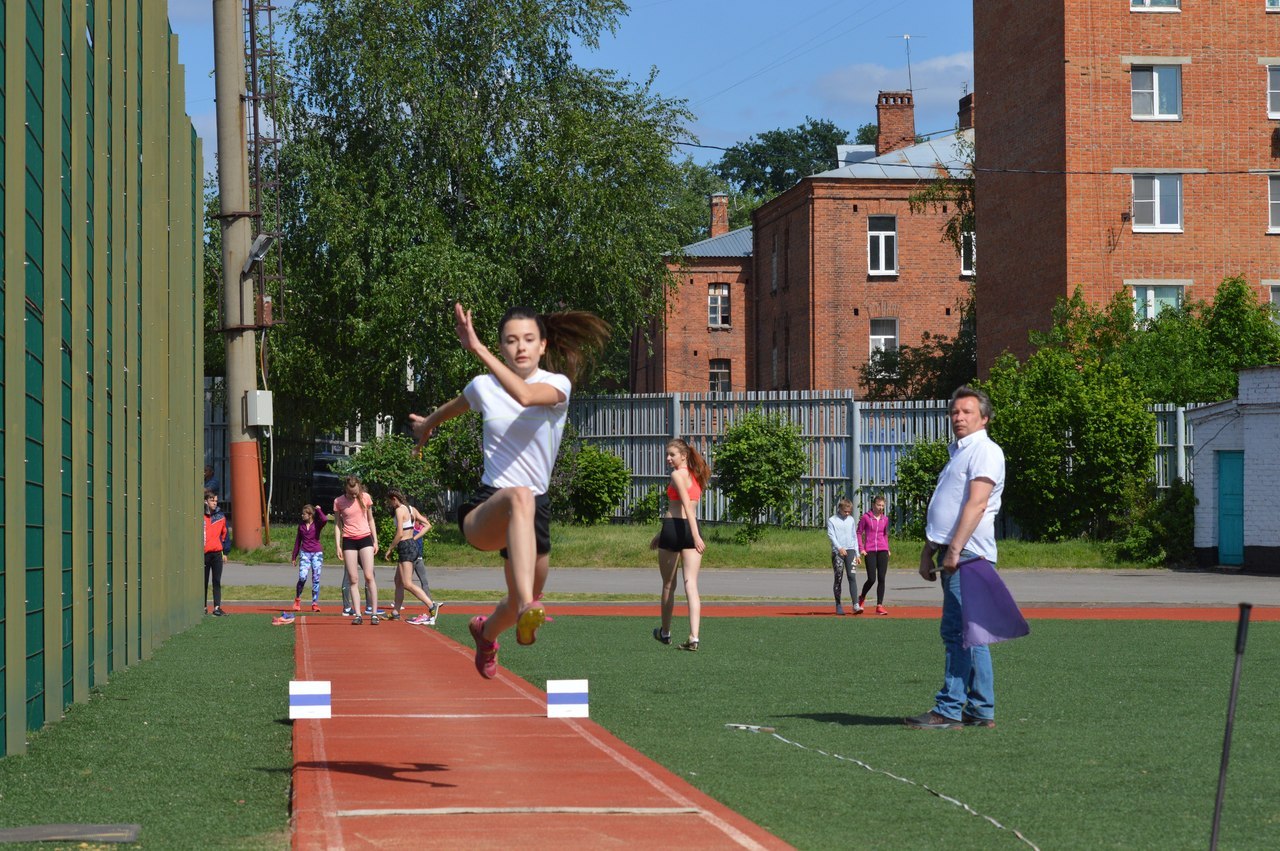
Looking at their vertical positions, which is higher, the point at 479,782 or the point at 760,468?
the point at 760,468

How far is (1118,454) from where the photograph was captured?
36875 millimetres

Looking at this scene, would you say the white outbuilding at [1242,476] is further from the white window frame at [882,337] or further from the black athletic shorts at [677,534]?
the white window frame at [882,337]

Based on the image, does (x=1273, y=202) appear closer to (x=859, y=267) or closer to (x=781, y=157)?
(x=859, y=267)

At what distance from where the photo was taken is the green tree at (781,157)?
109 m

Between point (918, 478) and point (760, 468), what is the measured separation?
367 cm

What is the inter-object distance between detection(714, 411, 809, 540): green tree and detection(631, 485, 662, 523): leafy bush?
3.83m

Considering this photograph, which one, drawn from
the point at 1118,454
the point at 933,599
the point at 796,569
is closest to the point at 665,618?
the point at 933,599

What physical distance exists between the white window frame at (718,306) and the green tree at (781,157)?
38.2 m

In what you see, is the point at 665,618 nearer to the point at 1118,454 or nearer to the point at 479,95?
the point at 1118,454

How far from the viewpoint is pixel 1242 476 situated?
34281 mm

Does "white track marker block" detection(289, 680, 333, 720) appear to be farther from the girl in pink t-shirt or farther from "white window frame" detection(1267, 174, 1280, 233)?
"white window frame" detection(1267, 174, 1280, 233)

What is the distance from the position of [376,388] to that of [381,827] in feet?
125

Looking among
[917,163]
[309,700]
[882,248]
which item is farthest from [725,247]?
[309,700]

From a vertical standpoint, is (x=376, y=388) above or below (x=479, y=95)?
below
